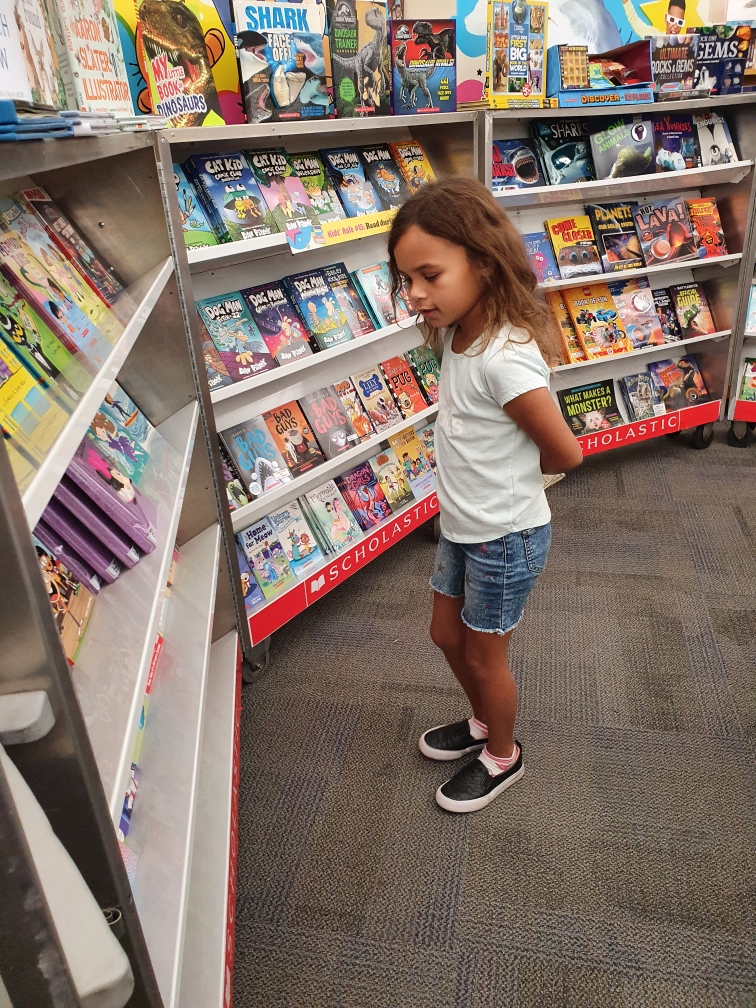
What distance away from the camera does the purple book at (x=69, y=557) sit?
1.14 m

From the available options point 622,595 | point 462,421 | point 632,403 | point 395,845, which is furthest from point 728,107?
point 395,845

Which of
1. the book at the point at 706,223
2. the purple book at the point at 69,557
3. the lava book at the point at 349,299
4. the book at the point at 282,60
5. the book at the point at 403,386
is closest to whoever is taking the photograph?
the purple book at the point at 69,557

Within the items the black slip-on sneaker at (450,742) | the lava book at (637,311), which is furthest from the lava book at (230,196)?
the lava book at (637,311)

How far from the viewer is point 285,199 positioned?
2289mm

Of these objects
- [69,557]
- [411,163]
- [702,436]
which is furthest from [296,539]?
[702,436]

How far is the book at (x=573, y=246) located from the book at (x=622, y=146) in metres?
0.23

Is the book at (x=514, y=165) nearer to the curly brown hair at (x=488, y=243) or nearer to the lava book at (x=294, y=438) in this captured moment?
the lava book at (x=294, y=438)

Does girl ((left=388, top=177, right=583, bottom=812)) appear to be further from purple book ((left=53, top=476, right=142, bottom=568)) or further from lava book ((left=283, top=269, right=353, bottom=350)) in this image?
lava book ((left=283, top=269, right=353, bottom=350))

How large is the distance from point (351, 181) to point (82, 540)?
186 cm

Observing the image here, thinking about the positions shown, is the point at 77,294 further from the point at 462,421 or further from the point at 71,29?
the point at 462,421

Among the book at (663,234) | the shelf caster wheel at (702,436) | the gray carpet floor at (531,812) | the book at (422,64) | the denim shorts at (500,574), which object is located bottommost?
the shelf caster wheel at (702,436)

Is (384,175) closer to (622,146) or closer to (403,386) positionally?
(403,386)

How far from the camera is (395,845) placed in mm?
1778

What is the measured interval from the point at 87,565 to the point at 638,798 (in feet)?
4.87
